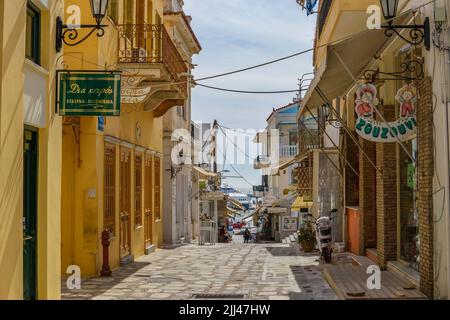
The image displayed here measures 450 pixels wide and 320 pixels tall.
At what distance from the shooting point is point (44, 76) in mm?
9430

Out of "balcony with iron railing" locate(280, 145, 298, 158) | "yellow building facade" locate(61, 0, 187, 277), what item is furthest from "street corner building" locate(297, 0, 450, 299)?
"balcony with iron railing" locate(280, 145, 298, 158)

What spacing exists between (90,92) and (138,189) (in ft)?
29.3

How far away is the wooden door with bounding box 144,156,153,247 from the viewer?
19769mm

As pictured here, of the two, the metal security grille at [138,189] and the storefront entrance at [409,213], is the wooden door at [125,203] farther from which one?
the storefront entrance at [409,213]

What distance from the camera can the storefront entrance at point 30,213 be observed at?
903 cm

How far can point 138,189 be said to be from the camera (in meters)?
18.5

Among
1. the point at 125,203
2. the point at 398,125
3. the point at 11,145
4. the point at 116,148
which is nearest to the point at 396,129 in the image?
the point at 398,125

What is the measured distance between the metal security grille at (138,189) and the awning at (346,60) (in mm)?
6635

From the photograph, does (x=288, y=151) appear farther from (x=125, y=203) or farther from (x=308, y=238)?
(x=125, y=203)

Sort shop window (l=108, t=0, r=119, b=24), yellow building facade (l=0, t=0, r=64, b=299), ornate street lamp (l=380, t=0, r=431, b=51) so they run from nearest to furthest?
yellow building facade (l=0, t=0, r=64, b=299), ornate street lamp (l=380, t=0, r=431, b=51), shop window (l=108, t=0, r=119, b=24)

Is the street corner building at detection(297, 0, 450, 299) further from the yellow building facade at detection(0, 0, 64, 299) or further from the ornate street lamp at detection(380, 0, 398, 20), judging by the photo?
the yellow building facade at detection(0, 0, 64, 299)

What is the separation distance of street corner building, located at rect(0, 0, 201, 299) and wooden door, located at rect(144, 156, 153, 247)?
0.04m

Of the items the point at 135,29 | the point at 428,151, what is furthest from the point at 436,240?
the point at 135,29

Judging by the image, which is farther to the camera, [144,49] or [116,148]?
[144,49]
